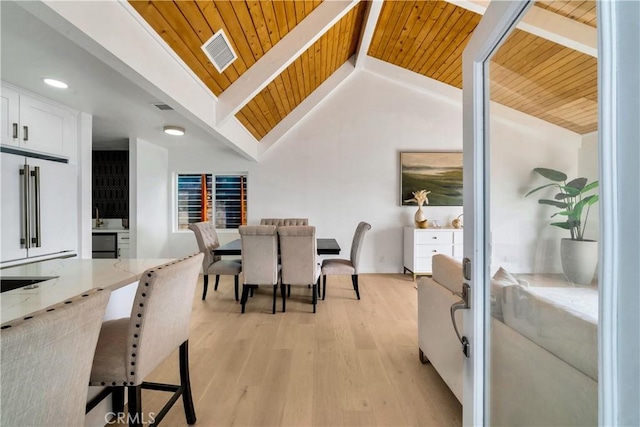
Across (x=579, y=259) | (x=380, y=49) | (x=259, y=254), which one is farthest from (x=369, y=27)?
(x=579, y=259)

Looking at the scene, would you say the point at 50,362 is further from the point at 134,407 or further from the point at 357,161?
the point at 357,161

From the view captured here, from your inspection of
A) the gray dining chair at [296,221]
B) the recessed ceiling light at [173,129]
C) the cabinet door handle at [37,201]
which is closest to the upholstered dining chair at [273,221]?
the gray dining chair at [296,221]

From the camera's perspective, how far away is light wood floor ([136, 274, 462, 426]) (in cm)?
159

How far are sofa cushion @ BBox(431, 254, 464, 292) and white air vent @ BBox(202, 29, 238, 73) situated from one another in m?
2.35

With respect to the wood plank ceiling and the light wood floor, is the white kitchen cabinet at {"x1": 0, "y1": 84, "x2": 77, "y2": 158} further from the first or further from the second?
the wood plank ceiling

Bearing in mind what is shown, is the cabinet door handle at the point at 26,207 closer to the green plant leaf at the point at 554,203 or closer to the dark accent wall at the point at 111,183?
the dark accent wall at the point at 111,183

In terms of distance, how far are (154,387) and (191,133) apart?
3.45 metres

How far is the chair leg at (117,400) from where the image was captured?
5.05 feet

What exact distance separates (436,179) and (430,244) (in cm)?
123

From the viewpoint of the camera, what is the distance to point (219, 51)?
2.18 meters

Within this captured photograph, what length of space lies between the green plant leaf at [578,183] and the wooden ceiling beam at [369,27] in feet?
10.3

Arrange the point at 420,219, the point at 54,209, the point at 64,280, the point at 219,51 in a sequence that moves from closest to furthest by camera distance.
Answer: the point at 64,280, the point at 219,51, the point at 54,209, the point at 420,219

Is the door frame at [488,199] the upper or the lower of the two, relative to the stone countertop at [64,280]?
upper
